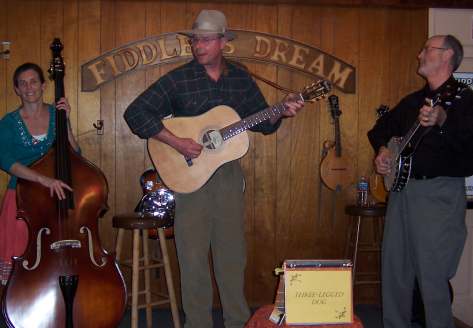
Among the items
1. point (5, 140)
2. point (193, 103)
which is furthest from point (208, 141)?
point (5, 140)

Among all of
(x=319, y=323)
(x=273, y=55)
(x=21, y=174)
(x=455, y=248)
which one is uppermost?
(x=273, y=55)

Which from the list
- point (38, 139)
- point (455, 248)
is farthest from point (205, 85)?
point (455, 248)

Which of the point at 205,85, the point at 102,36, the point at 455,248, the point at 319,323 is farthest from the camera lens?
the point at 102,36

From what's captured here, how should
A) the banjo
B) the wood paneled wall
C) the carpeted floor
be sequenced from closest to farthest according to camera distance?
1. the banjo
2. the carpeted floor
3. the wood paneled wall

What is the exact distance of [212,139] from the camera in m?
2.87

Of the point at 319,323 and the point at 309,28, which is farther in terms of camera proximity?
the point at 309,28

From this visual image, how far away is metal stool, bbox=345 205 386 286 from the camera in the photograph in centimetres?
364

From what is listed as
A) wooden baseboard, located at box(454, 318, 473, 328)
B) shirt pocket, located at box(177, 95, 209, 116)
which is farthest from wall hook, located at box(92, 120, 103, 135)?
wooden baseboard, located at box(454, 318, 473, 328)

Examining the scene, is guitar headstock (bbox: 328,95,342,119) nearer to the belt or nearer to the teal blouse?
the belt

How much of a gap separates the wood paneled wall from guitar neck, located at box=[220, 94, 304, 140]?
1060 mm

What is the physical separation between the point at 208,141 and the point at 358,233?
1.36 metres

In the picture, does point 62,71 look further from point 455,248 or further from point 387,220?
point 455,248

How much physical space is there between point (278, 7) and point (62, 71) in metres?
1.62

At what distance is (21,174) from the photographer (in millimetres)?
2840
